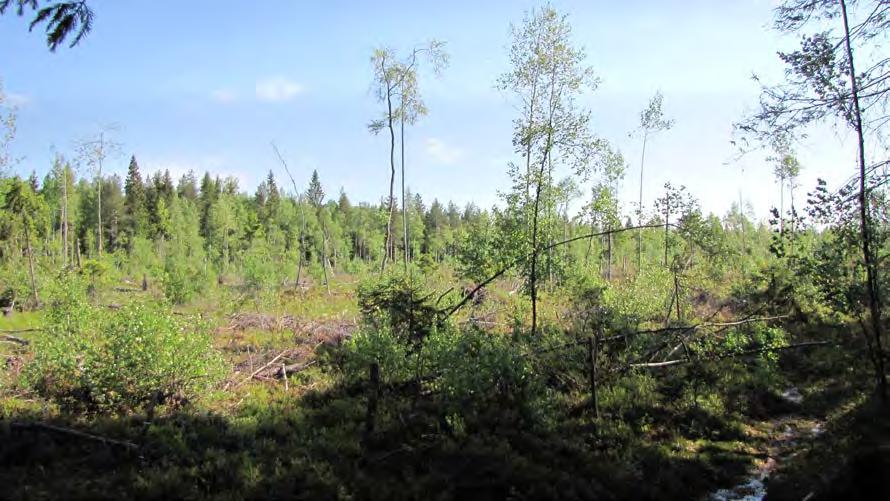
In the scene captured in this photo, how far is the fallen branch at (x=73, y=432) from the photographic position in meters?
9.91

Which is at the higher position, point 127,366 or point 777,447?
point 127,366

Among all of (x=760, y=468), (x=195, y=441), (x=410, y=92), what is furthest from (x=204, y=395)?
(x=410, y=92)

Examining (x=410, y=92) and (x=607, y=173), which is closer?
(x=410, y=92)

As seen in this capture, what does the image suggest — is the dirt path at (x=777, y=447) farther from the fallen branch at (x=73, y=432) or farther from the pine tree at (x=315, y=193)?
the pine tree at (x=315, y=193)

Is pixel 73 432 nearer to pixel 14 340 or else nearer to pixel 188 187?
pixel 14 340

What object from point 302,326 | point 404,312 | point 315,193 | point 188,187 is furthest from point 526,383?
point 188,187

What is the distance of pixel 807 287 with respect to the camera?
527 inches

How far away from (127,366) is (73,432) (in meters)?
1.76

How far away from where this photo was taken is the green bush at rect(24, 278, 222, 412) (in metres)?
11.6

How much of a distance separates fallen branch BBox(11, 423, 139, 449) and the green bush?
1007 millimetres

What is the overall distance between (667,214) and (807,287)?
15.4 feet

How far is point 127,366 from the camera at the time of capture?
38.2 ft

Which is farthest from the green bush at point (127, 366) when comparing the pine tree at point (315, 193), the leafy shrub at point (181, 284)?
the pine tree at point (315, 193)

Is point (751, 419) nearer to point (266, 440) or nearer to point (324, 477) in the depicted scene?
point (324, 477)
